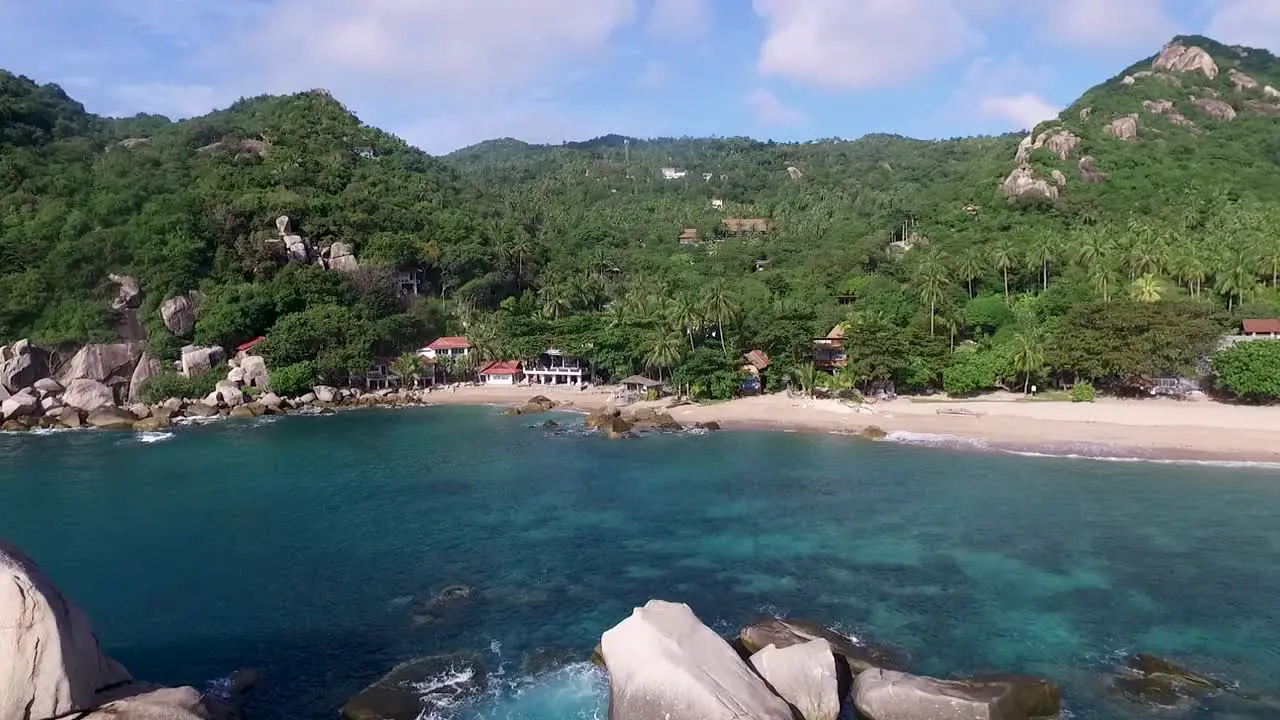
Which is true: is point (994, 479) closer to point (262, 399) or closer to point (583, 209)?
point (262, 399)

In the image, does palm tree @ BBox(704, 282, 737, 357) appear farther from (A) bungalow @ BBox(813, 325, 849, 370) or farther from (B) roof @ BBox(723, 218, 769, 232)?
(B) roof @ BBox(723, 218, 769, 232)

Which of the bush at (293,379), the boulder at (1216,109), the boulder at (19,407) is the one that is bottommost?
the boulder at (19,407)

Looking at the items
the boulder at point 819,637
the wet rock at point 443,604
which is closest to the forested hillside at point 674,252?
the wet rock at point 443,604

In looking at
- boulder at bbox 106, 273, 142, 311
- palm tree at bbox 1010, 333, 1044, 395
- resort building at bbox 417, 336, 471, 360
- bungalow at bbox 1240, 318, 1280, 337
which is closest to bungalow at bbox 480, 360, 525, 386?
resort building at bbox 417, 336, 471, 360

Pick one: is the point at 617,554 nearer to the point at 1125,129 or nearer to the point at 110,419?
the point at 110,419

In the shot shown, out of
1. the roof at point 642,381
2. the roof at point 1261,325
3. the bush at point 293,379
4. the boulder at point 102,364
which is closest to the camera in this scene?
the roof at point 1261,325

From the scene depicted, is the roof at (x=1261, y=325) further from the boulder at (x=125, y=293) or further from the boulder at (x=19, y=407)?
the boulder at (x=125, y=293)

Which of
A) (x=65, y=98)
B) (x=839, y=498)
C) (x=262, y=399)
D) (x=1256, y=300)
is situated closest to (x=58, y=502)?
(x=262, y=399)

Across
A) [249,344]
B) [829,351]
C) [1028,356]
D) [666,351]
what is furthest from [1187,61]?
[249,344]
